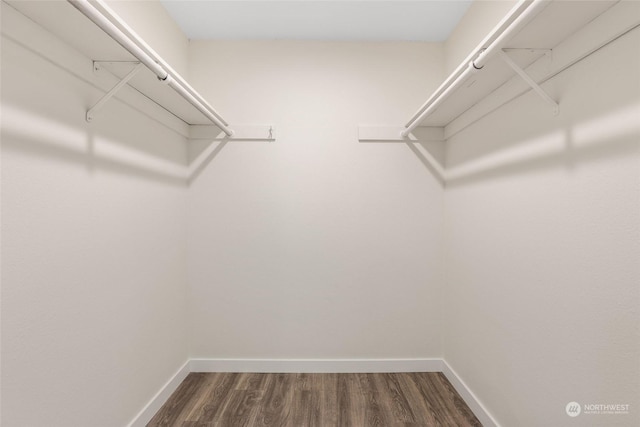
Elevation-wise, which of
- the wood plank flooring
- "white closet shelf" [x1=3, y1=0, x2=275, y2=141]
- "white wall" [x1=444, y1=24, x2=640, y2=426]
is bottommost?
the wood plank flooring

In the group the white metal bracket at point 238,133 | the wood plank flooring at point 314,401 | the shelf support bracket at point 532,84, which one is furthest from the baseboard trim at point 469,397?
the white metal bracket at point 238,133

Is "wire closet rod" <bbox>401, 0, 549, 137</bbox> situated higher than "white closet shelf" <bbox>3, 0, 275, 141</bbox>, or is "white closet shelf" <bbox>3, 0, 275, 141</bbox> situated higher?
"white closet shelf" <bbox>3, 0, 275, 141</bbox>

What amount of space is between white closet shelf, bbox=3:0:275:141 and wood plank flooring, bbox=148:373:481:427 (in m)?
1.69

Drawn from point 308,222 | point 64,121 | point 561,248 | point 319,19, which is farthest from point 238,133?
point 561,248

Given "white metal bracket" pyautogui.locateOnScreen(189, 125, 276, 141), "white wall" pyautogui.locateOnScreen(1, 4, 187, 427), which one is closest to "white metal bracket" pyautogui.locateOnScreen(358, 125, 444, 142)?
"white metal bracket" pyautogui.locateOnScreen(189, 125, 276, 141)

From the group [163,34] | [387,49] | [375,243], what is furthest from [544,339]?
[163,34]

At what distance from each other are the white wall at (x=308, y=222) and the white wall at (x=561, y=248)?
21.0 inches

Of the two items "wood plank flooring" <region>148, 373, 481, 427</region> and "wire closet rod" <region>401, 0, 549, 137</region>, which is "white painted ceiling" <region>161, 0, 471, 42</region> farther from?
"wood plank flooring" <region>148, 373, 481, 427</region>

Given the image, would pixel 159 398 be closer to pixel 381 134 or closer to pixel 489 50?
pixel 381 134

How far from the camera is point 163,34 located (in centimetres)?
191

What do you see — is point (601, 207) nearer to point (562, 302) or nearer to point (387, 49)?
point (562, 302)

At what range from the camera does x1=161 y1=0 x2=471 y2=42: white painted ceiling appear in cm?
191

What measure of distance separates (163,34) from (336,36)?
3.84 feet

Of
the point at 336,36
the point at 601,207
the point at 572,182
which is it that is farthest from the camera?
the point at 336,36
